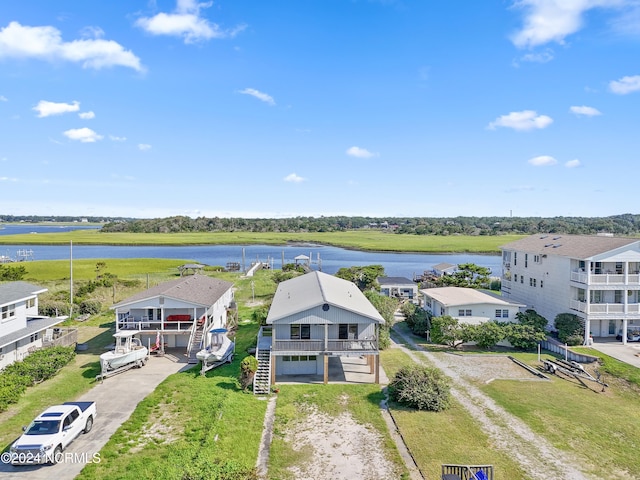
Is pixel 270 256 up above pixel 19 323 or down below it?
below

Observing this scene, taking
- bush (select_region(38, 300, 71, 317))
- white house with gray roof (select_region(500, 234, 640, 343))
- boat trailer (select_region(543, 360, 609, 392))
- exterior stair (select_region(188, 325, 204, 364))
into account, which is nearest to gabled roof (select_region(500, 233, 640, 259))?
white house with gray roof (select_region(500, 234, 640, 343))

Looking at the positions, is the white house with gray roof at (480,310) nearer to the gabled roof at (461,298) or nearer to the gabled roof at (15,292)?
the gabled roof at (461,298)

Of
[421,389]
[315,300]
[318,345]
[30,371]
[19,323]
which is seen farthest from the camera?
[19,323]

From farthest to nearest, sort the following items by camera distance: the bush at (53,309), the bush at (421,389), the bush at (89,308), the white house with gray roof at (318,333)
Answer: the bush at (89,308), the bush at (53,309), the white house with gray roof at (318,333), the bush at (421,389)

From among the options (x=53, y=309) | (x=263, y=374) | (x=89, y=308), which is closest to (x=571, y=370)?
(x=263, y=374)

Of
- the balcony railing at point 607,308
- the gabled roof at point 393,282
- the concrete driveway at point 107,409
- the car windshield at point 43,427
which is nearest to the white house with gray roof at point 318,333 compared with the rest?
the concrete driveway at point 107,409

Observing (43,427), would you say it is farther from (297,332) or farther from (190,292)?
(190,292)

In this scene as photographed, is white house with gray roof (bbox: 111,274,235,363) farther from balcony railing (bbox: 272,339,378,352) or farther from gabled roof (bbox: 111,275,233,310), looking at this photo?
balcony railing (bbox: 272,339,378,352)

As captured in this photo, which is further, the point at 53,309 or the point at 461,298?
the point at 53,309
